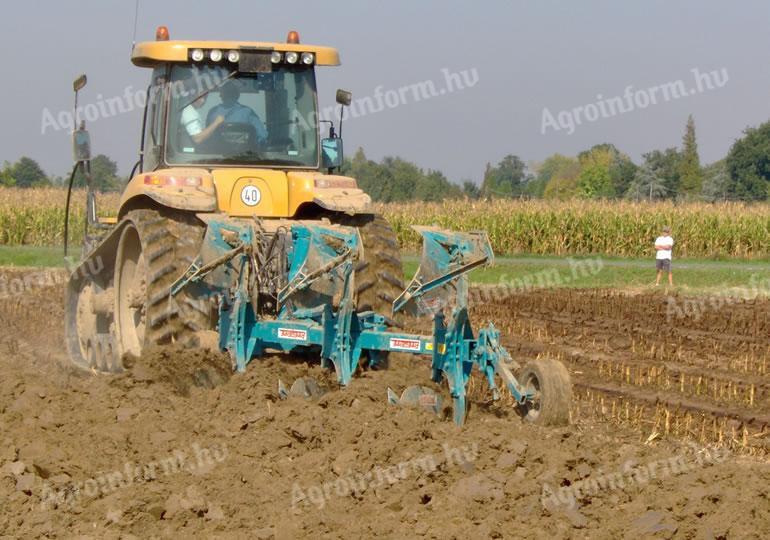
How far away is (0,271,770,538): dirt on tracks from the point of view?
232 inches

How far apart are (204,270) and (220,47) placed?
1.98m

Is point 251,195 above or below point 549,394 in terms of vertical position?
above

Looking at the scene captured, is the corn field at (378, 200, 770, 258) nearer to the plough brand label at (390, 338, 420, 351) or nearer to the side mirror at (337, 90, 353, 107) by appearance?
the side mirror at (337, 90, 353, 107)

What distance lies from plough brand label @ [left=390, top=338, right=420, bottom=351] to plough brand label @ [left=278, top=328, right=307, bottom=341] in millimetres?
705

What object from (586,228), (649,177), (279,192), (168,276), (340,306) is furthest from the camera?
(649,177)

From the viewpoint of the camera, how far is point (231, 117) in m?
9.88

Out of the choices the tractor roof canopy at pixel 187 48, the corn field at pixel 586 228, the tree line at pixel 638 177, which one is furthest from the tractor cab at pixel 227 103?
the tree line at pixel 638 177

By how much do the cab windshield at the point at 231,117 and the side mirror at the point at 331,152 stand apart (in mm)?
340

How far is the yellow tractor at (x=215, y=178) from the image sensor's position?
9.30m

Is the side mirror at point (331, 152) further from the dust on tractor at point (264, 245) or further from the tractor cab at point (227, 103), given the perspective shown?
the tractor cab at point (227, 103)

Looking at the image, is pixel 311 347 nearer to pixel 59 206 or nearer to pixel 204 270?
pixel 204 270

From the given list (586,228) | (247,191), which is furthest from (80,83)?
(586,228)

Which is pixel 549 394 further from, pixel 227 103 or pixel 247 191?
pixel 227 103

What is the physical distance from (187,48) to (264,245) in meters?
1.75
